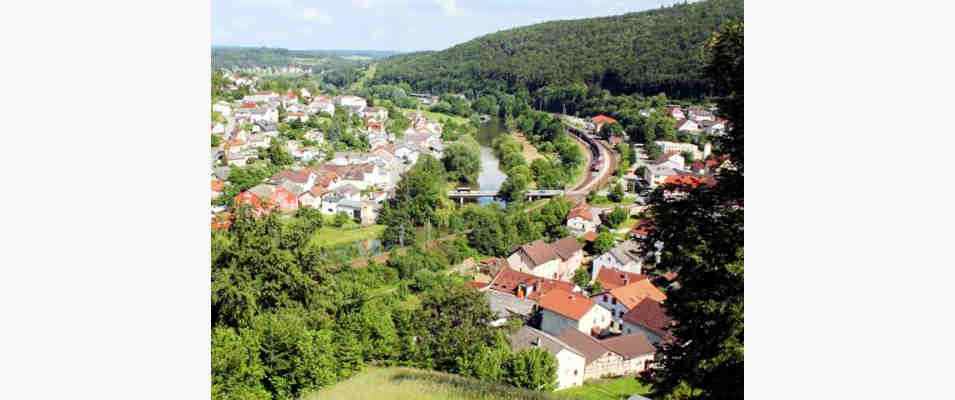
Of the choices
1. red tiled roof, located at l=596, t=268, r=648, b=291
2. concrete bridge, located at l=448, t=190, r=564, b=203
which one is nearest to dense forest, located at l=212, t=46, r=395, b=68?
concrete bridge, located at l=448, t=190, r=564, b=203

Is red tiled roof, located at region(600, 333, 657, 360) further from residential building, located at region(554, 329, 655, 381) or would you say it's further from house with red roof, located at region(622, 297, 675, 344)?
house with red roof, located at region(622, 297, 675, 344)

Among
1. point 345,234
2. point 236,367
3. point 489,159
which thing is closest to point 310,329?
point 236,367

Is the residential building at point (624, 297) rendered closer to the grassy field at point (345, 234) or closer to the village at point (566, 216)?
the village at point (566, 216)
